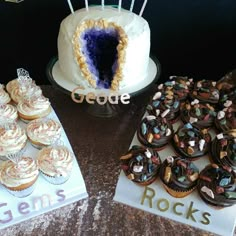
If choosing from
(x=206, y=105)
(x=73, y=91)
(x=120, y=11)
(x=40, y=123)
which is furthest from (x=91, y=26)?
(x=206, y=105)

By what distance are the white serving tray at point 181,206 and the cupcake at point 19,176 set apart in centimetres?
29

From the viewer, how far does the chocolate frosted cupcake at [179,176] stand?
1151mm

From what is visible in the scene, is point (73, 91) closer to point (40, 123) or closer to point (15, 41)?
point (40, 123)

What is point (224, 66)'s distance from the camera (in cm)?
182

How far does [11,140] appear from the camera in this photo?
4.12 ft

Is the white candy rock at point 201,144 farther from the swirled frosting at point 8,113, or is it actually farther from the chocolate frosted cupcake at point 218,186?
the swirled frosting at point 8,113

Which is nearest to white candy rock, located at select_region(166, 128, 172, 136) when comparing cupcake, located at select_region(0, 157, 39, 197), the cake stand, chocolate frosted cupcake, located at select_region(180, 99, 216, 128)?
chocolate frosted cupcake, located at select_region(180, 99, 216, 128)

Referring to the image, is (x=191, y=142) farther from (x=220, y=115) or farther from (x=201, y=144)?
(x=220, y=115)

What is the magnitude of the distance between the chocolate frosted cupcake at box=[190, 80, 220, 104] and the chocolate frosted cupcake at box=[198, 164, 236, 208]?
0.34 m

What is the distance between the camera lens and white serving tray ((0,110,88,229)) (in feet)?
3.90

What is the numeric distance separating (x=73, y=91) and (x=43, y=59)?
524mm

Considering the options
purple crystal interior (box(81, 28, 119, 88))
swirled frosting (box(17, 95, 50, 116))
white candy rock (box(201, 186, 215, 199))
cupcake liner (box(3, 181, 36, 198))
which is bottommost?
cupcake liner (box(3, 181, 36, 198))

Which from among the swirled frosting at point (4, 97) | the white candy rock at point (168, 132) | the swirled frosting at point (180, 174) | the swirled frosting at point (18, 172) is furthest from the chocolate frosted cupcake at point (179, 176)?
the swirled frosting at point (4, 97)

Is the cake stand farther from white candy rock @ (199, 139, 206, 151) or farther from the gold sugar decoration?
white candy rock @ (199, 139, 206, 151)
